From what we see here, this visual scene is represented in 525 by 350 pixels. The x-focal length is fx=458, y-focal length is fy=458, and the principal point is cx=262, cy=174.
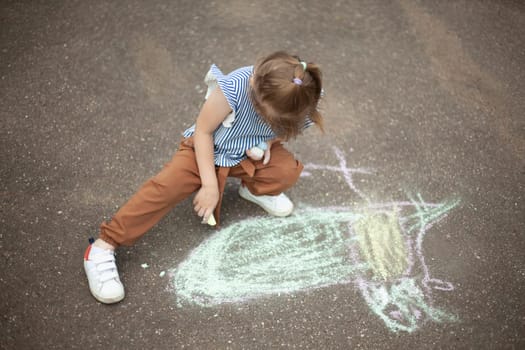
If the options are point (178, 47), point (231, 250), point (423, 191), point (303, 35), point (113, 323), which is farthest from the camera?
point (303, 35)

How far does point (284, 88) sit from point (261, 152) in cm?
48

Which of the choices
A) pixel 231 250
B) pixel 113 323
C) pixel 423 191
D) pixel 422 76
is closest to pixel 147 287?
pixel 113 323

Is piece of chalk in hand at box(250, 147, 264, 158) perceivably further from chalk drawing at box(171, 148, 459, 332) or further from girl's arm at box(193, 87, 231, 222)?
chalk drawing at box(171, 148, 459, 332)

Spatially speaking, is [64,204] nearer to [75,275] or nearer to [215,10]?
[75,275]

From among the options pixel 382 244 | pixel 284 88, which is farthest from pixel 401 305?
pixel 284 88

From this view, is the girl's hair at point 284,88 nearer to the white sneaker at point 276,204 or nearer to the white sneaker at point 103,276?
the white sneaker at point 276,204

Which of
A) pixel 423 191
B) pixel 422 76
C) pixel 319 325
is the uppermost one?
pixel 422 76

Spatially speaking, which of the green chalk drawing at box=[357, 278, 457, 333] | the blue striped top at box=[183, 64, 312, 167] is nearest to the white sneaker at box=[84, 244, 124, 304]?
the blue striped top at box=[183, 64, 312, 167]

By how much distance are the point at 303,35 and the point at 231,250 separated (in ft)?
5.83

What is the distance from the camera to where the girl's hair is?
68.1 inches

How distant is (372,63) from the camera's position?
10.5ft

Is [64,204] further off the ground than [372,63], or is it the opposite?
[372,63]

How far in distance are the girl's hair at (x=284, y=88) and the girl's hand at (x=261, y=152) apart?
28cm

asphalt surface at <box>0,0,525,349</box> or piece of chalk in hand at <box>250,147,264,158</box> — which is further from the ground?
piece of chalk in hand at <box>250,147,264,158</box>
